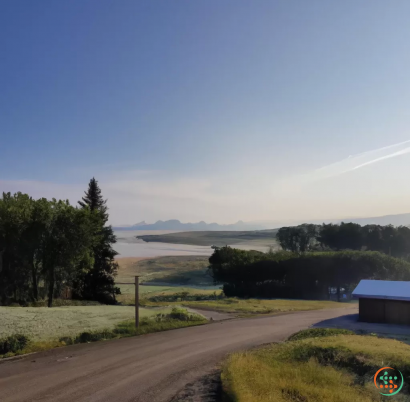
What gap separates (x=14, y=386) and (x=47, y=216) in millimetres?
28854

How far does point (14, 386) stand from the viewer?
14.2 meters

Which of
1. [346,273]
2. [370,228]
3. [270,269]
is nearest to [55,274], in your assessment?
[270,269]

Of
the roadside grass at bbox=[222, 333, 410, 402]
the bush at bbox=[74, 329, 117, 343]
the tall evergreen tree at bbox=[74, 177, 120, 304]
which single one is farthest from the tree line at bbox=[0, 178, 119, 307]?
the roadside grass at bbox=[222, 333, 410, 402]

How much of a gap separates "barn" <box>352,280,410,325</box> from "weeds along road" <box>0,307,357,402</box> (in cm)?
1502

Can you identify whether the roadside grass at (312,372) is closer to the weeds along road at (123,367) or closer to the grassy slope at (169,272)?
the weeds along road at (123,367)

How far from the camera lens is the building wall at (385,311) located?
3592cm

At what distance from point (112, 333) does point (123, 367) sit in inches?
321

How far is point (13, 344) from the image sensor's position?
1998cm

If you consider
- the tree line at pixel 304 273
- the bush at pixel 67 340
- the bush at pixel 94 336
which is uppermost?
the bush at pixel 67 340

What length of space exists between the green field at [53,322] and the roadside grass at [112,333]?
0.64 m

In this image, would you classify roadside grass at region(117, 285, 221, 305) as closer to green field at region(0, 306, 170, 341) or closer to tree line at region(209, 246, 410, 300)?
tree line at region(209, 246, 410, 300)

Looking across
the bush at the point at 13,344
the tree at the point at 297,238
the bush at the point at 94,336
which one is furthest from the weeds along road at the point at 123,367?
the tree at the point at 297,238

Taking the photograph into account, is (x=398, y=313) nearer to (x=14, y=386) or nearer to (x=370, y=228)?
(x=14, y=386)

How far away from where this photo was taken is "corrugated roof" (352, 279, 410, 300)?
120ft
